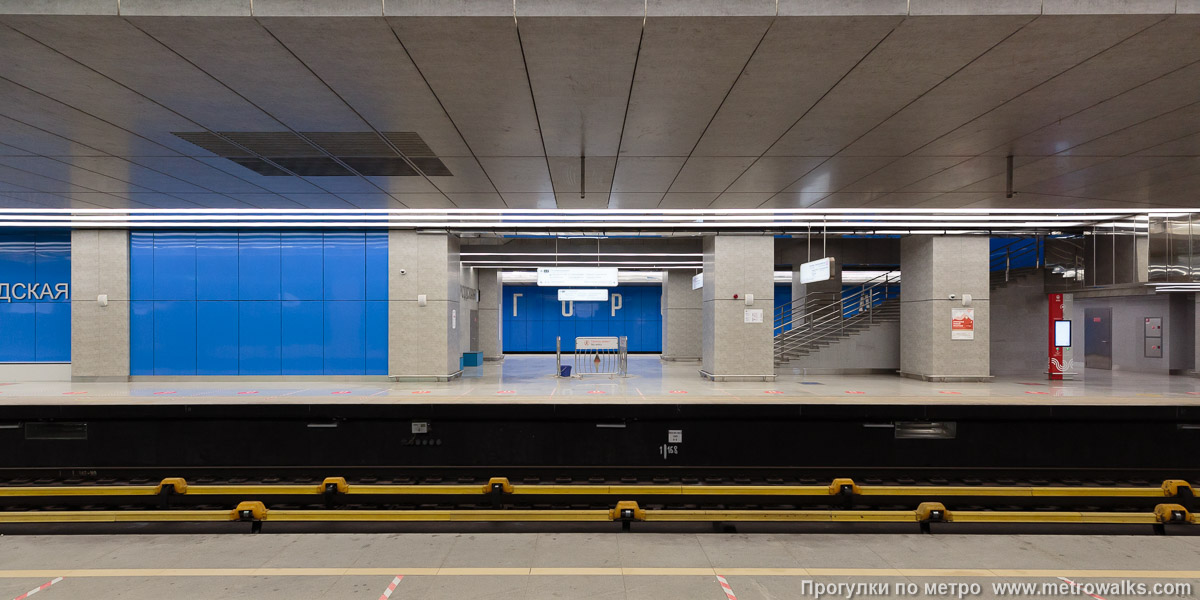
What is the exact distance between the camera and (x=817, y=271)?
10.7 meters

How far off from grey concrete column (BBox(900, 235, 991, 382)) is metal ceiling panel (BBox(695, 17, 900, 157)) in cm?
1027

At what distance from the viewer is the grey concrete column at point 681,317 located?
21312 millimetres

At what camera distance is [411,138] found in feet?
18.7

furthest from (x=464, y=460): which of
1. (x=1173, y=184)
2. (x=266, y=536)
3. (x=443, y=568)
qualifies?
(x=1173, y=184)

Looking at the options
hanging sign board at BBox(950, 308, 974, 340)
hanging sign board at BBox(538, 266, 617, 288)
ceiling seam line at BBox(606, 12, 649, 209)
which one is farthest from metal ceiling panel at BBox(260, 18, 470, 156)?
hanging sign board at BBox(950, 308, 974, 340)

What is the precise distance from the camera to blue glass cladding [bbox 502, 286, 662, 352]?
28016 mm

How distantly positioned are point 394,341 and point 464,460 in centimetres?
619

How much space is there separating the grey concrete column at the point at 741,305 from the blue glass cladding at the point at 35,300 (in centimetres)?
1624

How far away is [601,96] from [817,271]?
25.0 ft

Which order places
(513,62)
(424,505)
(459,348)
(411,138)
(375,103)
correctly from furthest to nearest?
(459,348)
(424,505)
(411,138)
(375,103)
(513,62)

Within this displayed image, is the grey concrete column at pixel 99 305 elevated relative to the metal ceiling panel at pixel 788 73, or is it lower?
lower

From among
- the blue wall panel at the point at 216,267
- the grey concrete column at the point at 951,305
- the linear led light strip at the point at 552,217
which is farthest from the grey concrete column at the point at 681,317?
the blue wall panel at the point at 216,267

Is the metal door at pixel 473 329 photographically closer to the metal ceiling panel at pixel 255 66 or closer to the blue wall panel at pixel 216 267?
the blue wall panel at pixel 216 267

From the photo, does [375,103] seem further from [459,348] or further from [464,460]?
[459,348]
